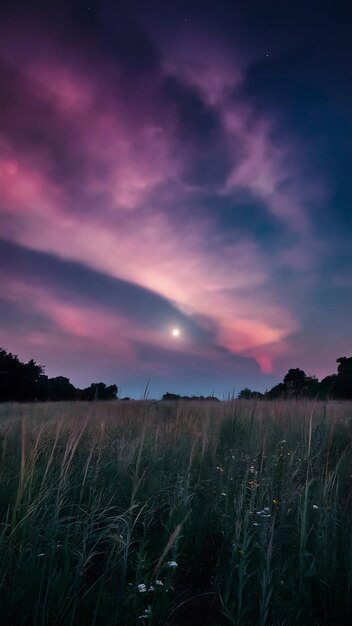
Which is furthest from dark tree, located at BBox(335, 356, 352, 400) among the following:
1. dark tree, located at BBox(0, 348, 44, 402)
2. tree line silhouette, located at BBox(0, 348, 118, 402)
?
dark tree, located at BBox(0, 348, 44, 402)

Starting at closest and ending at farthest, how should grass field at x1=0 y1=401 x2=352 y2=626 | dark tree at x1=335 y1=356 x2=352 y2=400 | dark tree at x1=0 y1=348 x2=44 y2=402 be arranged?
grass field at x1=0 y1=401 x2=352 y2=626 → dark tree at x1=335 y1=356 x2=352 y2=400 → dark tree at x1=0 y1=348 x2=44 y2=402

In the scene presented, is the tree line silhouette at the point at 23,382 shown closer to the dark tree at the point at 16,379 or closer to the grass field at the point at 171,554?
the dark tree at the point at 16,379

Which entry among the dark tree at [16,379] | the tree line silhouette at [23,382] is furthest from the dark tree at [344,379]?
the dark tree at [16,379]

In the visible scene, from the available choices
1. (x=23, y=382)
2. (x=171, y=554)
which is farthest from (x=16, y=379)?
(x=171, y=554)

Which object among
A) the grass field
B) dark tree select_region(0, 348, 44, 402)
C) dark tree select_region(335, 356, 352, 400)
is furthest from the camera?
dark tree select_region(0, 348, 44, 402)

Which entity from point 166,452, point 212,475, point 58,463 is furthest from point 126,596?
point 166,452

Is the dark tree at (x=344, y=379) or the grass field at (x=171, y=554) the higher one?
the dark tree at (x=344, y=379)

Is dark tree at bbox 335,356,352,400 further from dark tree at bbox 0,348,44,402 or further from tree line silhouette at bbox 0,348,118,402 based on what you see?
dark tree at bbox 0,348,44,402

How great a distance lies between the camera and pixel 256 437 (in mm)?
5672

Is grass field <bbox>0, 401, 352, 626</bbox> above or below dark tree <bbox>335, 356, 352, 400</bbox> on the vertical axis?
below

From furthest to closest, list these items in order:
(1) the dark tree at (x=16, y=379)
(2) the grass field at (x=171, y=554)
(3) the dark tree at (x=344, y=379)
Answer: (1) the dark tree at (x=16, y=379)
(3) the dark tree at (x=344, y=379)
(2) the grass field at (x=171, y=554)

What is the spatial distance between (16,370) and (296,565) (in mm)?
44971

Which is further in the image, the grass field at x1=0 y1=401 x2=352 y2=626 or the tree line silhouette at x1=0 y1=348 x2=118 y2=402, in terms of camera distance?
the tree line silhouette at x1=0 y1=348 x2=118 y2=402

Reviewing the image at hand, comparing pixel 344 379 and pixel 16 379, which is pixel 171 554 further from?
pixel 16 379
